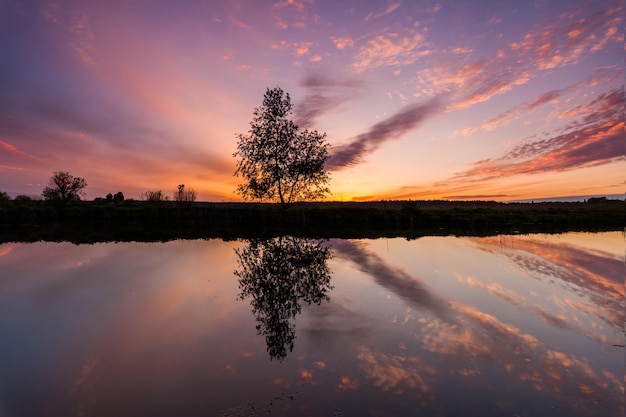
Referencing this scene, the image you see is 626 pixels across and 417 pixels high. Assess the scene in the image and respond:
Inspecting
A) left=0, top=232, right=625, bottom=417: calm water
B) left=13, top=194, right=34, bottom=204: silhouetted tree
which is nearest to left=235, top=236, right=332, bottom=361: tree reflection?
left=0, top=232, right=625, bottom=417: calm water

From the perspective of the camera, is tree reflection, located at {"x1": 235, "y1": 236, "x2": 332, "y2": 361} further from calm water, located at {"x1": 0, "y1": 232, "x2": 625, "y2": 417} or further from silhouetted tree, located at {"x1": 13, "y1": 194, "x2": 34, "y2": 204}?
silhouetted tree, located at {"x1": 13, "y1": 194, "x2": 34, "y2": 204}

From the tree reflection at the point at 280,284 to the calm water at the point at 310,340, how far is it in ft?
0.24

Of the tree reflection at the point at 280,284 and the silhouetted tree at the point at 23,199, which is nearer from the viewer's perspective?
the tree reflection at the point at 280,284

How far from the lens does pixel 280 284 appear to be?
34.5 feet

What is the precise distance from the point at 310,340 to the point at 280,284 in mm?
4291

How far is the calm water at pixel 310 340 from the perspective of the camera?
434cm

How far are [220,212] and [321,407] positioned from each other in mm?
41085

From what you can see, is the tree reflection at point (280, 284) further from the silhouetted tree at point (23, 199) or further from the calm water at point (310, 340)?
the silhouetted tree at point (23, 199)

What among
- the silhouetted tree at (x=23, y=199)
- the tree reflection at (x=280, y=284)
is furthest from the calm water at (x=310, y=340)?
Answer: the silhouetted tree at (x=23, y=199)

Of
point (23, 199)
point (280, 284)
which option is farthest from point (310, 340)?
point (23, 199)

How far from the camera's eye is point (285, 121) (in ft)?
139

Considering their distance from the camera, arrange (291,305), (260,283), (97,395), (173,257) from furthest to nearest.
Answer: (173,257), (260,283), (291,305), (97,395)

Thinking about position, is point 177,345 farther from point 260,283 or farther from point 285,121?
point 285,121

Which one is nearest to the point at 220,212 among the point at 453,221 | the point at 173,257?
the point at 173,257
